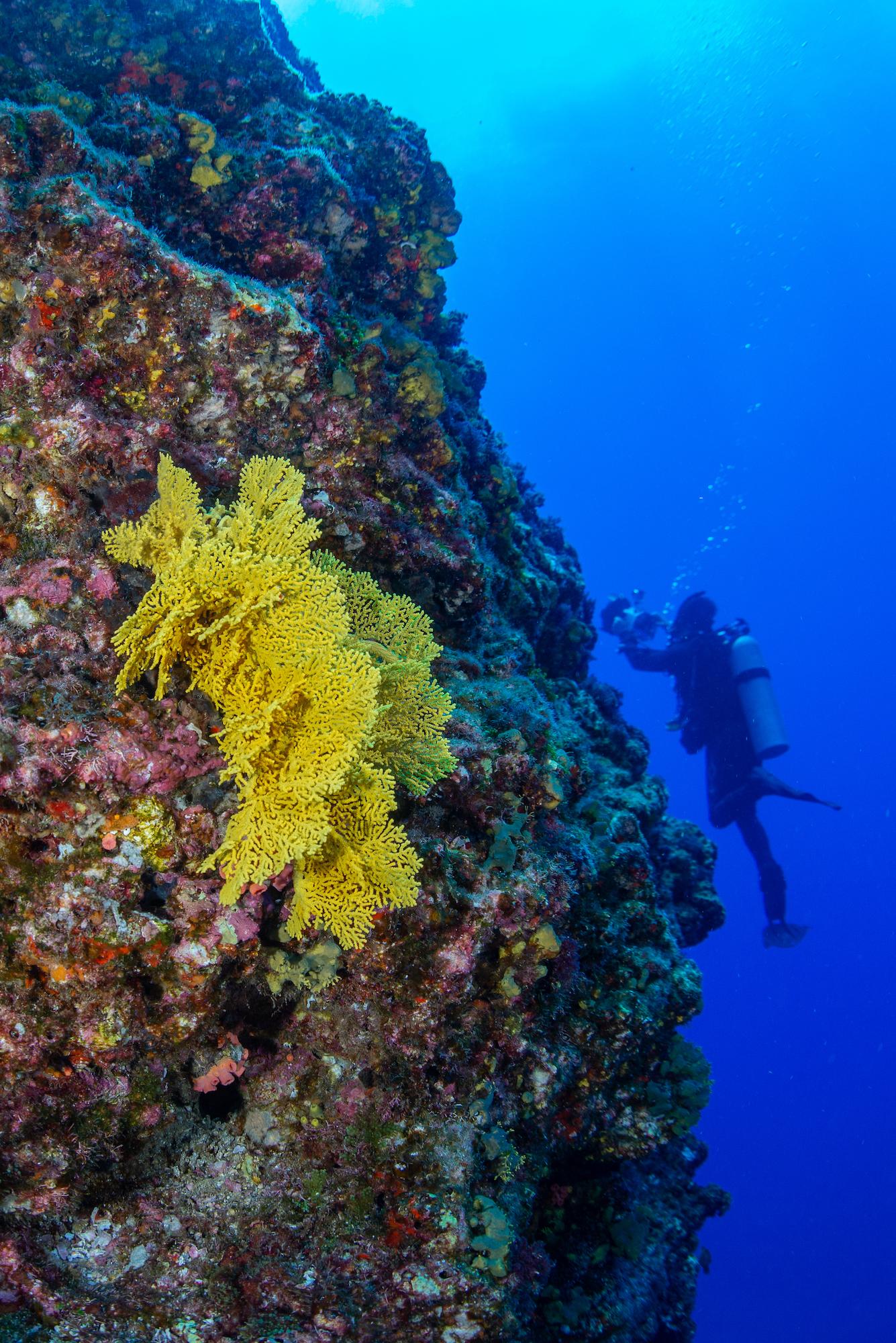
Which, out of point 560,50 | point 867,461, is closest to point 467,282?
point 560,50

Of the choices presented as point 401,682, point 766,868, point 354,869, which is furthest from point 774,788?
point 354,869

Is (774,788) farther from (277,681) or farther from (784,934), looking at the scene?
(277,681)

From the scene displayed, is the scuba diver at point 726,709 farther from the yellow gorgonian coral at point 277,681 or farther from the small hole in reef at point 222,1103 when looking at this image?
the small hole in reef at point 222,1103

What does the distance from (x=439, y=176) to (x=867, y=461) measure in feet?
353

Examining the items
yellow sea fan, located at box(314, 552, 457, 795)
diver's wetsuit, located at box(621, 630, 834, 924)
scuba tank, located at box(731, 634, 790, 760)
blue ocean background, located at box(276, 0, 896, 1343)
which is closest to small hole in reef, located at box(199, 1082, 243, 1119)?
yellow sea fan, located at box(314, 552, 457, 795)

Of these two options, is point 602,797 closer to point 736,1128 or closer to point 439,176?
point 439,176

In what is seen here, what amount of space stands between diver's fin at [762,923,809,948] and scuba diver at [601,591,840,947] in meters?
0.02

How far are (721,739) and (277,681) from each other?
49.5ft

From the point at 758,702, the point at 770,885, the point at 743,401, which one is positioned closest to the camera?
the point at 770,885

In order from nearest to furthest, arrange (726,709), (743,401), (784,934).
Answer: (784,934) → (726,709) → (743,401)

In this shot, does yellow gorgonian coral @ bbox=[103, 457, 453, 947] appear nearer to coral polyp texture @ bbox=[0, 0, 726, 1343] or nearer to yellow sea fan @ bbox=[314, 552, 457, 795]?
coral polyp texture @ bbox=[0, 0, 726, 1343]

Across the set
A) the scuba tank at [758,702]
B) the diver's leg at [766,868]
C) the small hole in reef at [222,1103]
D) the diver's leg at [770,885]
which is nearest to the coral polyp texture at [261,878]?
the small hole in reef at [222,1103]

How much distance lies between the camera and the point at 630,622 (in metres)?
16.5

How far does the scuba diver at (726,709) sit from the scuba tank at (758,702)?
0.05 ft
